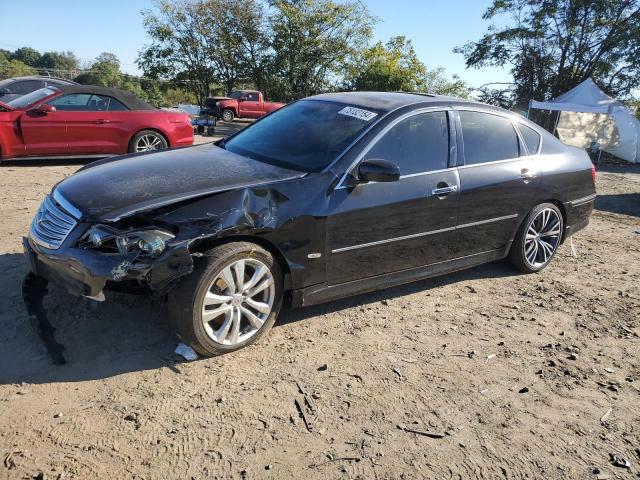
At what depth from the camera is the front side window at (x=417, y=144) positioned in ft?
13.2

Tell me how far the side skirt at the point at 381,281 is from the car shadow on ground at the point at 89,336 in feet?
1.14

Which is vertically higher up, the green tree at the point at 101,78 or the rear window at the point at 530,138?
the green tree at the point at 101,78

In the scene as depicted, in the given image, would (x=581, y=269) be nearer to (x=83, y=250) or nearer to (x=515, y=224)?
(x=515, y=224)

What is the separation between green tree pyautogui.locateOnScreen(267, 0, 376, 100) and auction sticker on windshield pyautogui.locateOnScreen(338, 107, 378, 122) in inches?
1079

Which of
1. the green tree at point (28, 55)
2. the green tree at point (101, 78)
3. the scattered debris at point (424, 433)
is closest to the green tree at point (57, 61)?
the green tree at point (28, 55)

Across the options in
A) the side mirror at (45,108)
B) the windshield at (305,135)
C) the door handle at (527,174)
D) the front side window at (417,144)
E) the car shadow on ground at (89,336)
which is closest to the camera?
the car shadow on ground at (89,336)

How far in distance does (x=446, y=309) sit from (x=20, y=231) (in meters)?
4.37

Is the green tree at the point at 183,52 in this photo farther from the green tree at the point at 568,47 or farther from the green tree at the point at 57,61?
the green tree at the point at 57,61

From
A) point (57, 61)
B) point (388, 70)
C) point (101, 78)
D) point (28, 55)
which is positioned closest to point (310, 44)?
point (388, 70)

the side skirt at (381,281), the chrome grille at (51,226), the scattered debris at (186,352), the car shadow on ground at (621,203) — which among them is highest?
the chrome grille at (51,226)

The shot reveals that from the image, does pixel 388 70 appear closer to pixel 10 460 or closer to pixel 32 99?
pixel 32 99

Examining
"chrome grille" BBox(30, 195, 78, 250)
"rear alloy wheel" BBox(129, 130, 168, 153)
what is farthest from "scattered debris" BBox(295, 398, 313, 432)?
"rear alloy wheel" BBox(129, 130, 168, 153)

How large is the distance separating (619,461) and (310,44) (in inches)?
1189

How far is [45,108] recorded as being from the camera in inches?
347
